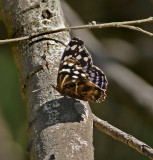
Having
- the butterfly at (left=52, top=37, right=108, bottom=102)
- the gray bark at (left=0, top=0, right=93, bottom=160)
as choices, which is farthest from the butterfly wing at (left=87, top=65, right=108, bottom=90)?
the gray bark at (left=0, top=0, right=93, bottom=160)

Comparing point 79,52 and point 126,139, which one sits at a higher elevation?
point 79,52

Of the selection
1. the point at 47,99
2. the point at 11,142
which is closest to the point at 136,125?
the point at 11,142

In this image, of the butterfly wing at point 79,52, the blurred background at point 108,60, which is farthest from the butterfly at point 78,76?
the blurred background at point 108,60

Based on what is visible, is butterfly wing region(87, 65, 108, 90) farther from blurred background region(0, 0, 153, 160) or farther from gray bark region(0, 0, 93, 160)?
blurred background region(0, 0, 153, 160)

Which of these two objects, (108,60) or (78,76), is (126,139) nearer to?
(78,76)

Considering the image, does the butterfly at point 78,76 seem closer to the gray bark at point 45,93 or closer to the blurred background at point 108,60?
the gray bark at point 45,93

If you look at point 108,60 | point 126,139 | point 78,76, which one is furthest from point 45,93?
point 108,60
